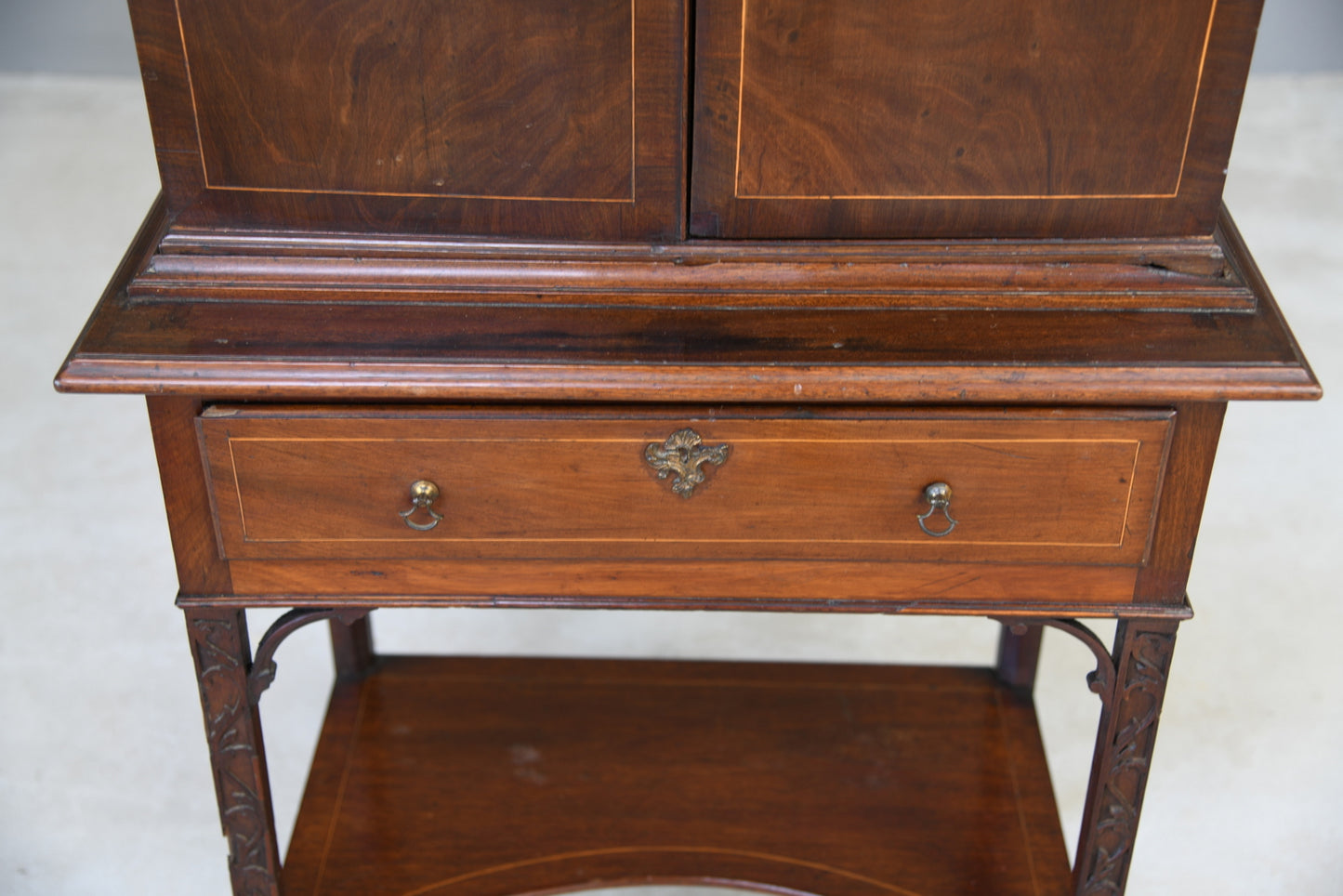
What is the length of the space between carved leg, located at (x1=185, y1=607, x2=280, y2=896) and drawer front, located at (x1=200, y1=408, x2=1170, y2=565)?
118mm

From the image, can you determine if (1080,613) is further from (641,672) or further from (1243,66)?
(641,672)

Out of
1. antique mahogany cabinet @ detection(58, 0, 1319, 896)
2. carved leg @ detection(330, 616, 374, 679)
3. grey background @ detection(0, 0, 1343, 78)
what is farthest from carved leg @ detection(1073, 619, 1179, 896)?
grey background @ detection(0, 0, 1343, 78)

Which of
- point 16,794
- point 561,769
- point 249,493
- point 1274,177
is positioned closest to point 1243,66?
point 249,493

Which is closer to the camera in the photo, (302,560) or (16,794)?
(302,560)

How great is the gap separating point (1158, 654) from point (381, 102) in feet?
3.09

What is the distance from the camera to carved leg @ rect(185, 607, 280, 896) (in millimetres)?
1468

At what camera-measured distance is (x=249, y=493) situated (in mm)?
1354

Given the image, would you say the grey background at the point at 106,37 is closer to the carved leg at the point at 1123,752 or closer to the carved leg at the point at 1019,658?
the carved leg at the point at 1019,658

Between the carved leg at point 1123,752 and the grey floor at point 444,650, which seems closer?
the carved leg at point 1123,752

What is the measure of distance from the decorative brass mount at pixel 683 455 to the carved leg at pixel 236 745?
0.47 metres

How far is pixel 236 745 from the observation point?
1520mm

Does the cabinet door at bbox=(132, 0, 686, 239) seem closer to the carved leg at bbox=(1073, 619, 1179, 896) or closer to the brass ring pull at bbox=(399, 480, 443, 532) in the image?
the brass ring pull at bbox=(399, 480, 443, 532)

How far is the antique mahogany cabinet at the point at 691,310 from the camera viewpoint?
4.17 feet

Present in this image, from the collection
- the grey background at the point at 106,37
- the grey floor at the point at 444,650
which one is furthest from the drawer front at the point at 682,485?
the grey background at the point at 106,37
